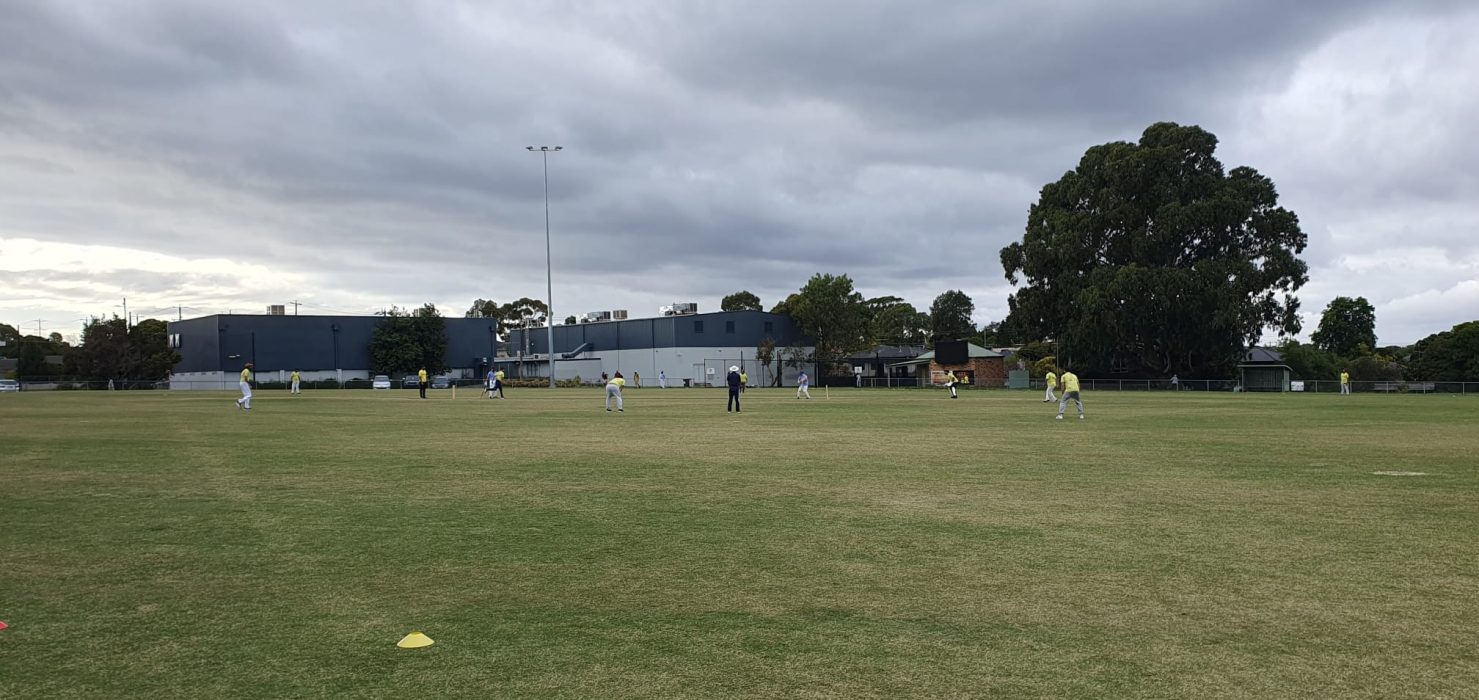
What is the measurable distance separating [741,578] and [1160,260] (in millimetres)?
70717

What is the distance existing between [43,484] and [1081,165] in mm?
75057

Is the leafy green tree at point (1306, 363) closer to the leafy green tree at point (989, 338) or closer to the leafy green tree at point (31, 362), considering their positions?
the leafy green tree at point (989, 338)

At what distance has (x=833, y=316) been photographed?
96.4 meters

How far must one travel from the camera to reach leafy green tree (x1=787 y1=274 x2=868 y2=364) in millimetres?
96188

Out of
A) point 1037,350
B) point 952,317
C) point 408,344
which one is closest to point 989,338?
point 952,317

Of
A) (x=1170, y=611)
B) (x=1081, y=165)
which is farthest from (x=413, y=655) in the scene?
(x=1081, y=165)

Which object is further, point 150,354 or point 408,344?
point 150,354

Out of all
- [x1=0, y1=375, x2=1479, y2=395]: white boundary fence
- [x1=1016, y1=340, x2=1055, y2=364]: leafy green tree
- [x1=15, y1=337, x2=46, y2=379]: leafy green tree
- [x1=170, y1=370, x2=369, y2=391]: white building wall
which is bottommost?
[x1=0, y1=375, x2=1479, y2=395]: white boundary fence

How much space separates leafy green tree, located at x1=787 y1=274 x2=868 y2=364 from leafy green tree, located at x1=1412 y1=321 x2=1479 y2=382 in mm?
48028

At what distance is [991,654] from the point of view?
5.35 meters

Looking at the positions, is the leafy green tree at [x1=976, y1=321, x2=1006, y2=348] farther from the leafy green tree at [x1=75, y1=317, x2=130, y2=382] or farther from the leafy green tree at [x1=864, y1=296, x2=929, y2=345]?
the leafy green tree at [x1=75, y1=317, x2=130, y2=382]

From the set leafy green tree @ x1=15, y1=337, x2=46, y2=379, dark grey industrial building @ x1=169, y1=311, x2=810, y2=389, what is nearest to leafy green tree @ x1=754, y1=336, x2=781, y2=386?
dark grey industrial building @ x1=169, y1=311, x2=810, y2=389

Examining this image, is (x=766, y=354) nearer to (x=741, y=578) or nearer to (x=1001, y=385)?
(x=1001, y=385)

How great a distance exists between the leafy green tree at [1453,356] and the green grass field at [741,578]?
78.3 metres
